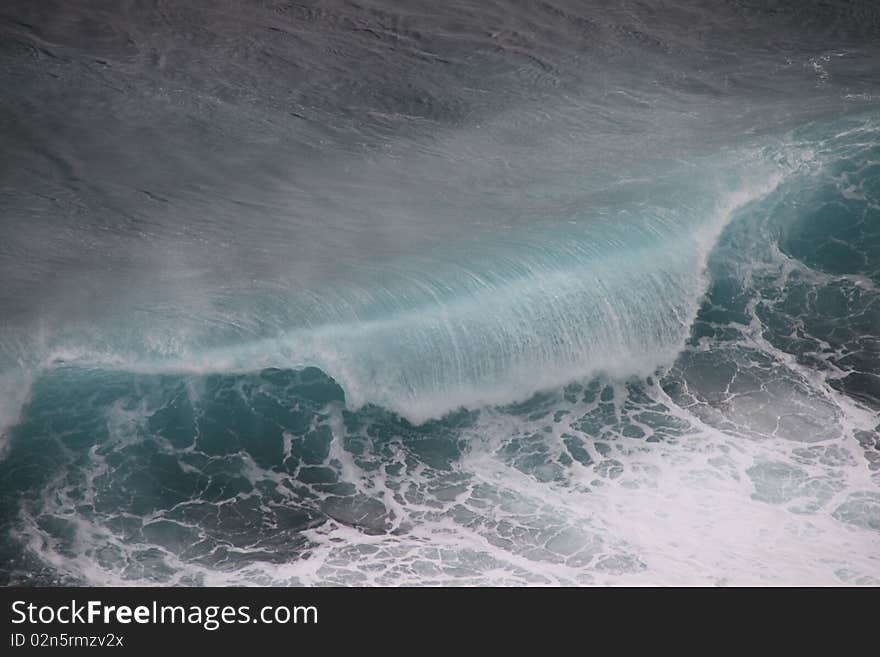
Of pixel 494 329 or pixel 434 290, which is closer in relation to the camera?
pixel 494 329

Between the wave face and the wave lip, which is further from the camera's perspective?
the wave lip

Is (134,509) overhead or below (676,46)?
below

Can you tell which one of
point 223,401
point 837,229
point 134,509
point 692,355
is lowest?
point 134,509

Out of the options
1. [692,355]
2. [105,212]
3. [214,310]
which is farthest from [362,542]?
[105,212]

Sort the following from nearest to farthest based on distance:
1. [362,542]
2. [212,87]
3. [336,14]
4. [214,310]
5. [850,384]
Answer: [362,542] → [850,384] → [214,310] → [212,87] → [336,14]

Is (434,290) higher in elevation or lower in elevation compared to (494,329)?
higher

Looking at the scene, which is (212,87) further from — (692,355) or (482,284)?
(692,355)

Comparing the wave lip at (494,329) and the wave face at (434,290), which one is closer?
the wave face at (434,290)

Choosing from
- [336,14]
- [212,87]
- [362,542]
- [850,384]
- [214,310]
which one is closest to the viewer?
[362,542]
